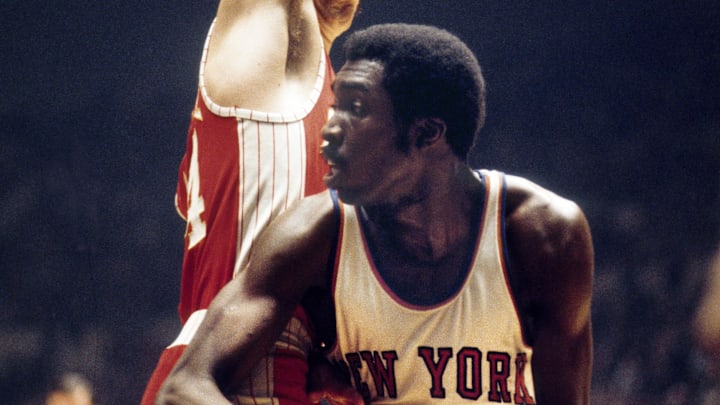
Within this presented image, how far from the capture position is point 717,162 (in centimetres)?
398

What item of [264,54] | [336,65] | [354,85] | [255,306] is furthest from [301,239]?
[336,65]

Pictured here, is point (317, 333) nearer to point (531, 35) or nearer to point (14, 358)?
point (14, 358)

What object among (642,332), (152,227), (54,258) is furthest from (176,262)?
(642,332)

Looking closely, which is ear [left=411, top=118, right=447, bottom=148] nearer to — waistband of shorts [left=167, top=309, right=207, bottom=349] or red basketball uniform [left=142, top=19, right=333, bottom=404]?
red basketball uniform [left=142, top=19, right=333, bottom=404]

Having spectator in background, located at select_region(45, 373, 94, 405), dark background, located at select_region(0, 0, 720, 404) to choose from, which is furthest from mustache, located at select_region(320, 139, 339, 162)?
spectator in background, located at select_region(45, 373, 94, 405)

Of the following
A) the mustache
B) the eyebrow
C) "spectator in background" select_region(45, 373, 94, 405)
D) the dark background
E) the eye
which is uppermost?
Result: the eyebrow

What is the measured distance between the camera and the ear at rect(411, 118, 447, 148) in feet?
5.34

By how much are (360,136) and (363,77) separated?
94mm

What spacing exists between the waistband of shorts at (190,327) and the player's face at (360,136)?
332 millimetres

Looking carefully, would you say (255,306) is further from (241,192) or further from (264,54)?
(264,54)

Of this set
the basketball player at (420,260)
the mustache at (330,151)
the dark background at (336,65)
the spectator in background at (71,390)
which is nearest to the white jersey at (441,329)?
the basketball player at (420,260)

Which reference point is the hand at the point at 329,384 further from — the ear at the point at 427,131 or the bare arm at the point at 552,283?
the ear at the point at 427,131

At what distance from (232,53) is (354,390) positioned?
2.08 feet

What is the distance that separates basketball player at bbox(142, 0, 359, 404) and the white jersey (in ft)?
0.38
